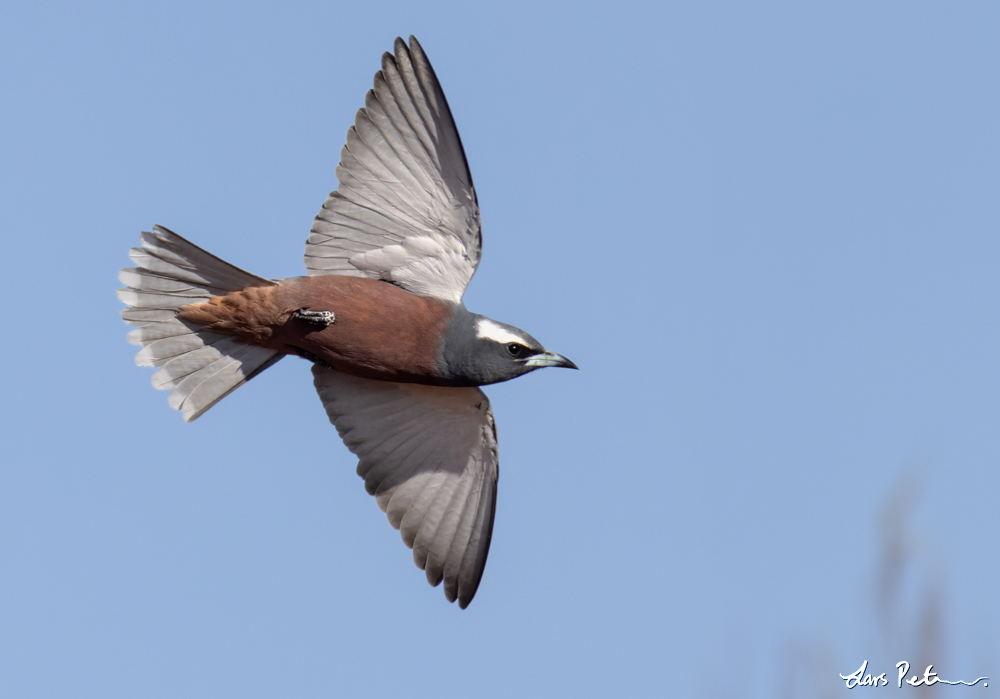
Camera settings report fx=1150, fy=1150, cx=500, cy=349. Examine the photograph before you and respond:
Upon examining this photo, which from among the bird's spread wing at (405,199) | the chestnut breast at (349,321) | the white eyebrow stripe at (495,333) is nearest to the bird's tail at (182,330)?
the chestnut breast at (349,321)

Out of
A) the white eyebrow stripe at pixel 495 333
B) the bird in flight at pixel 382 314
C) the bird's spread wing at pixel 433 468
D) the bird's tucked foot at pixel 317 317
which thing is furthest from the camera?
the bird's spread wing at pixel 433 468

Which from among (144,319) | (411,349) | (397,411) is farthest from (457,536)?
(144,319)

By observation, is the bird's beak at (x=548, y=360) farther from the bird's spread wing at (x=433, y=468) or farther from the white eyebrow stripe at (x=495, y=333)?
the bird's spread wing at (x=433, y=468)

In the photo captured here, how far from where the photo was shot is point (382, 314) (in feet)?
24.9

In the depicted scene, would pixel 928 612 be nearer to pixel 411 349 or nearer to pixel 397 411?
pixel 411 349

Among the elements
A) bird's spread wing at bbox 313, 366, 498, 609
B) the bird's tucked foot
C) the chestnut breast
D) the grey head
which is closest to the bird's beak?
the grey head

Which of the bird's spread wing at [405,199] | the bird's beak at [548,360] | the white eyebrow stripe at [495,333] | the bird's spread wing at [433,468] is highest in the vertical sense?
the bird's spread wing at [405,199]

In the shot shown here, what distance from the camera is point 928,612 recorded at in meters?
5.64

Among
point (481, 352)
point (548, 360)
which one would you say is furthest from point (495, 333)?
point (548, 360)

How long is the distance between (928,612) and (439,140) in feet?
14.8

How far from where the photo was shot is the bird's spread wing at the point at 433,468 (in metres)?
8.83

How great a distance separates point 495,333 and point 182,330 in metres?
2.24

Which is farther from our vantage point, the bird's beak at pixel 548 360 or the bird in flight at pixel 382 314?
the bird's beak at pixel 548 360

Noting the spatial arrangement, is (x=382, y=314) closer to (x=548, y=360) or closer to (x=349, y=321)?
(x=349, y=321)
